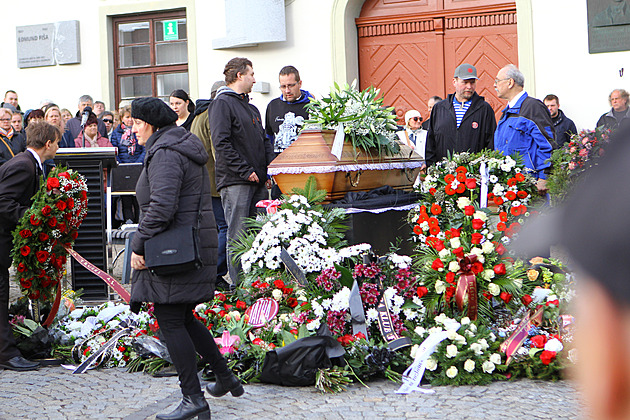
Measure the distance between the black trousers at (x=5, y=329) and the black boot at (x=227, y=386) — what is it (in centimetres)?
167

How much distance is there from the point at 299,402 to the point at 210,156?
10.8 feet

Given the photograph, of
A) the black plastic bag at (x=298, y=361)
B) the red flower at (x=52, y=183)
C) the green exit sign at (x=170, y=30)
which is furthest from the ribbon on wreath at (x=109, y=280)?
the green exit sign at (x=170, y=30)

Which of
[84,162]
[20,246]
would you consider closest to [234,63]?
[84,162]

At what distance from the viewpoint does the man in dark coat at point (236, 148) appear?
6660mm

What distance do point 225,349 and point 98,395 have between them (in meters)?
0.76

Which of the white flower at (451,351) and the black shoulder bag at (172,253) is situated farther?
the white flower at (451,351)

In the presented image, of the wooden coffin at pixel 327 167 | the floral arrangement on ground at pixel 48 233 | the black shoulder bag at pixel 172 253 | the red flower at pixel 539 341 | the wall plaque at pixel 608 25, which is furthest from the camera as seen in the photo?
the wall plaque at pixel 608 25

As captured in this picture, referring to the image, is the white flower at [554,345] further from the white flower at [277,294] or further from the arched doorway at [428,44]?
the arched doorway at [428,44]

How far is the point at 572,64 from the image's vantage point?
10.8 m

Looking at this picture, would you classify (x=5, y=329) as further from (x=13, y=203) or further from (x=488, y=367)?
(x=488, y=367)

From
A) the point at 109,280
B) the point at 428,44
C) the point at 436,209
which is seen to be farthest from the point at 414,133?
the point at 109,280

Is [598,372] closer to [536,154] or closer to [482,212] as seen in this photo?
[482,212]

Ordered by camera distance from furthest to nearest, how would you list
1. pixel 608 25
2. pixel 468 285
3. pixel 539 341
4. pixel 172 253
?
pixel 608 25
pixel 468 285
pixel 539 341
pixel 172 253

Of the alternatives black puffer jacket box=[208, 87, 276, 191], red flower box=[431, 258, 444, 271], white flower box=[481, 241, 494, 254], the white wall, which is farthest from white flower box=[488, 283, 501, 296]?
the white wall
